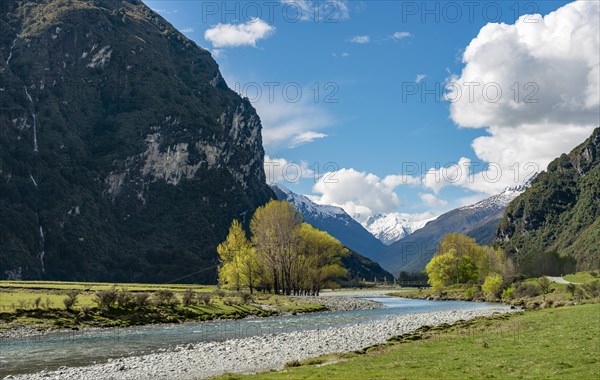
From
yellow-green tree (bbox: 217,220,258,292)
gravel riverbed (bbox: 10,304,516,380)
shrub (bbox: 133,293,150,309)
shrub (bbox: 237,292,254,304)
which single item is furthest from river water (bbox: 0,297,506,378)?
yellow-green tree (bbox: 217,220,258,292)

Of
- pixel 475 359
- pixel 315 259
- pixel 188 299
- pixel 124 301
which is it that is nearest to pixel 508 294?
pixel 315 259

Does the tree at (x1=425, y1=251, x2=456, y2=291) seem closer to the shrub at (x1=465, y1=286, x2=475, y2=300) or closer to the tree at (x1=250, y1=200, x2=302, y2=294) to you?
the shrub at (x1=465, y1=286, x2=475, y2=300)

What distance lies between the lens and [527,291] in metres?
117

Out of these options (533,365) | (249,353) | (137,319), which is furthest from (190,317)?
(533,365)

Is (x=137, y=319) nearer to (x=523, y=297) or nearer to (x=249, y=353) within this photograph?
(x=249, y=353)

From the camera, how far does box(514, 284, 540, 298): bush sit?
114 metres

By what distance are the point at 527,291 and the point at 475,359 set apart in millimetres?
99519

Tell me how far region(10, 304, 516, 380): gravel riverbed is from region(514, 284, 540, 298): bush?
78570 millimetres

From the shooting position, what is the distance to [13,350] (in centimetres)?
4209

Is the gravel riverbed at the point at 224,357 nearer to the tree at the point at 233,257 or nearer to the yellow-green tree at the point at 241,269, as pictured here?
the yellow-green tree at the point at 241,269

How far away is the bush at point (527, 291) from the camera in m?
114

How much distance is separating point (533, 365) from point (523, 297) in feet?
326

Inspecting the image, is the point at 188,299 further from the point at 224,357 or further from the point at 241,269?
the point at 224,357

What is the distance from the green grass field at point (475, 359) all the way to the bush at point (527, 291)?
78587mm
